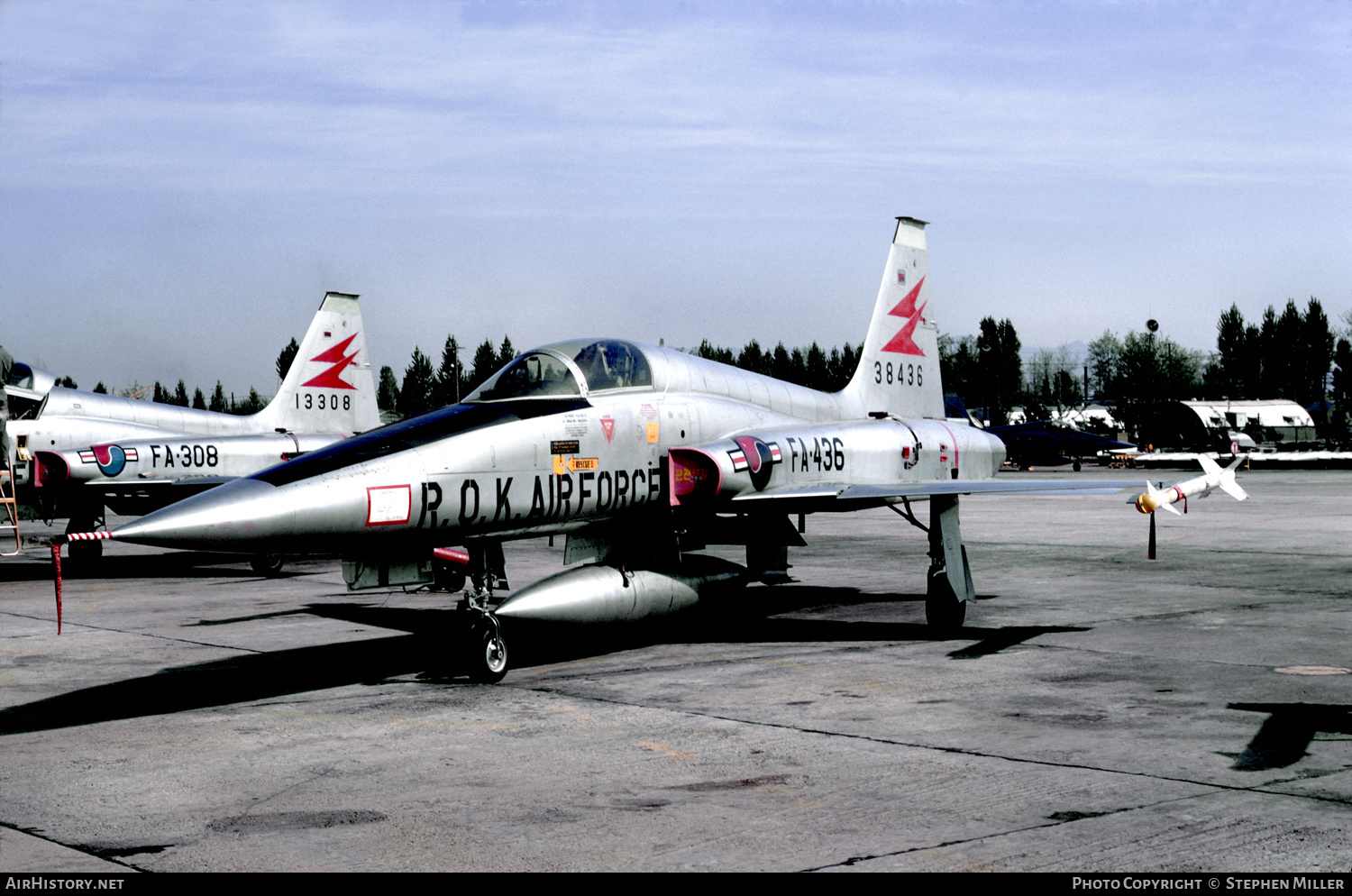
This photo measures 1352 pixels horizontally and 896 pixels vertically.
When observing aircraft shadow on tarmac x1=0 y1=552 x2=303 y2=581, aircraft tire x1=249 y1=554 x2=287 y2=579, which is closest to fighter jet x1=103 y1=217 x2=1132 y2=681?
aircraft tire x1=249 y1=554 x2=287 y2=579

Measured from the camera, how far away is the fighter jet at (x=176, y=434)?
2111 centimetres

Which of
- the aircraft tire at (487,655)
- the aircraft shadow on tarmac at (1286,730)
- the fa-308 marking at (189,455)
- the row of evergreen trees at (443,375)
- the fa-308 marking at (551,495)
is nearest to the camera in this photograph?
the aircraft shadow on tarmac at (1286,730)

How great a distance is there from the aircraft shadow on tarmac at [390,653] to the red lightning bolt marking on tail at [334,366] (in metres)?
→ 9.94

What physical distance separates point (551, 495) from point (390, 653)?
2589 millimetres

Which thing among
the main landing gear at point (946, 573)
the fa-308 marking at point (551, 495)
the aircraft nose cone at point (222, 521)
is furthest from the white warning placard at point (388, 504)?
the main landing gear at point (946, 573)

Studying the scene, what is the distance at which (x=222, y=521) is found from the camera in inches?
339

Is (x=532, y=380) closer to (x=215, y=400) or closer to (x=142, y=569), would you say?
(x=142, y=569)

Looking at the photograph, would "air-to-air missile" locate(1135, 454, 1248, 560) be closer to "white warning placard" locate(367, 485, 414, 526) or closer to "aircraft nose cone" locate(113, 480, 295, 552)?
"white warning placard" locate(367, 485, 414, 526)

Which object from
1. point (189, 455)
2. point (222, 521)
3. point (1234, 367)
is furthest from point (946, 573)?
point (1234, 367)

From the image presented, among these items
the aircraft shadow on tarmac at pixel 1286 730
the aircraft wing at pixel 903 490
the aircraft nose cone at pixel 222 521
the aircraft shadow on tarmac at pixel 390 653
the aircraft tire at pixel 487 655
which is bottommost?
the aircraft shadow on tarmac at pixel 1286 730

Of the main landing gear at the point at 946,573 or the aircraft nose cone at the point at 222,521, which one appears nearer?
the aircraft nose cone at the point at 222,521

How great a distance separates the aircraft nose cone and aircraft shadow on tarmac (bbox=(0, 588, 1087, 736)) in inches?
69.0

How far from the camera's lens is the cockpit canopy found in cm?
1170

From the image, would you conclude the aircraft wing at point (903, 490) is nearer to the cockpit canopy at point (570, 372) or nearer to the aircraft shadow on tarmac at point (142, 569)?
the cockpit canopy at point (570, 372)
